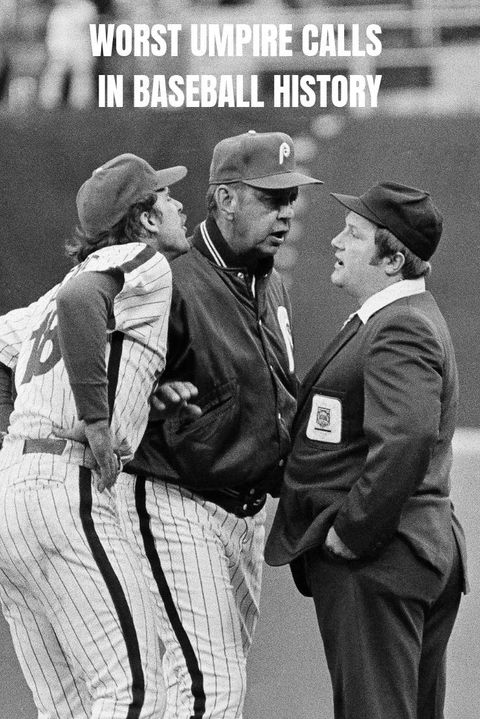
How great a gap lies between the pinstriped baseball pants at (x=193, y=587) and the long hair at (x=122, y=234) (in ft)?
1.73

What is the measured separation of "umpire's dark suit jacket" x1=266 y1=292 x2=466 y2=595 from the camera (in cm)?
249

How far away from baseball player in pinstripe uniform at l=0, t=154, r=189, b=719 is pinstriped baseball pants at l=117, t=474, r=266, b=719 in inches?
8.2

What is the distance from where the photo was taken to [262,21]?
300 inches

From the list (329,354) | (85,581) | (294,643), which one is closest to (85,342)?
(85,581)

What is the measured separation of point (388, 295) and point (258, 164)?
52 cm

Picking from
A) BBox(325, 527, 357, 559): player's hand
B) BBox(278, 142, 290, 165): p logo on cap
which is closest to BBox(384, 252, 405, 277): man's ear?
BBox(278, 142, 290, 165): p logo on cap


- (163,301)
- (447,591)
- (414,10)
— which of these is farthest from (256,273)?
(414,10)

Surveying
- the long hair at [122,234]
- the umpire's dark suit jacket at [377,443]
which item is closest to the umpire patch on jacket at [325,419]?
the umpire's dark suit jacket at [377,443]

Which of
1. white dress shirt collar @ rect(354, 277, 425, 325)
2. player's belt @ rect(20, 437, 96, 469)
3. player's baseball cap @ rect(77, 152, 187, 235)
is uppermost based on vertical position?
player's baseball cap @ rect(77, 152, 187, 235)

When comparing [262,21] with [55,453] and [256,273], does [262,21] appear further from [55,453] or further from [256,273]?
[55,453]

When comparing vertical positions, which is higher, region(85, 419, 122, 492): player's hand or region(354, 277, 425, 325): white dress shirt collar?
region(354, 277, 425, 325): white dress shirt collar

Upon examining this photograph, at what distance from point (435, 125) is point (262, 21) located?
4.25ft

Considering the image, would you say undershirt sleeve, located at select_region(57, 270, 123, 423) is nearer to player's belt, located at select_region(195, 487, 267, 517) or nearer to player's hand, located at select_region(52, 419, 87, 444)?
player's hand, located at select_region(52, 419, 87, 444)

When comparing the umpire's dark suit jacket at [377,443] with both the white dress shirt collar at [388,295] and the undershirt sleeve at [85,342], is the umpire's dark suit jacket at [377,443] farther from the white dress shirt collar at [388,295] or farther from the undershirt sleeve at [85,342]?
the undershirt sleeve at [85,342]
